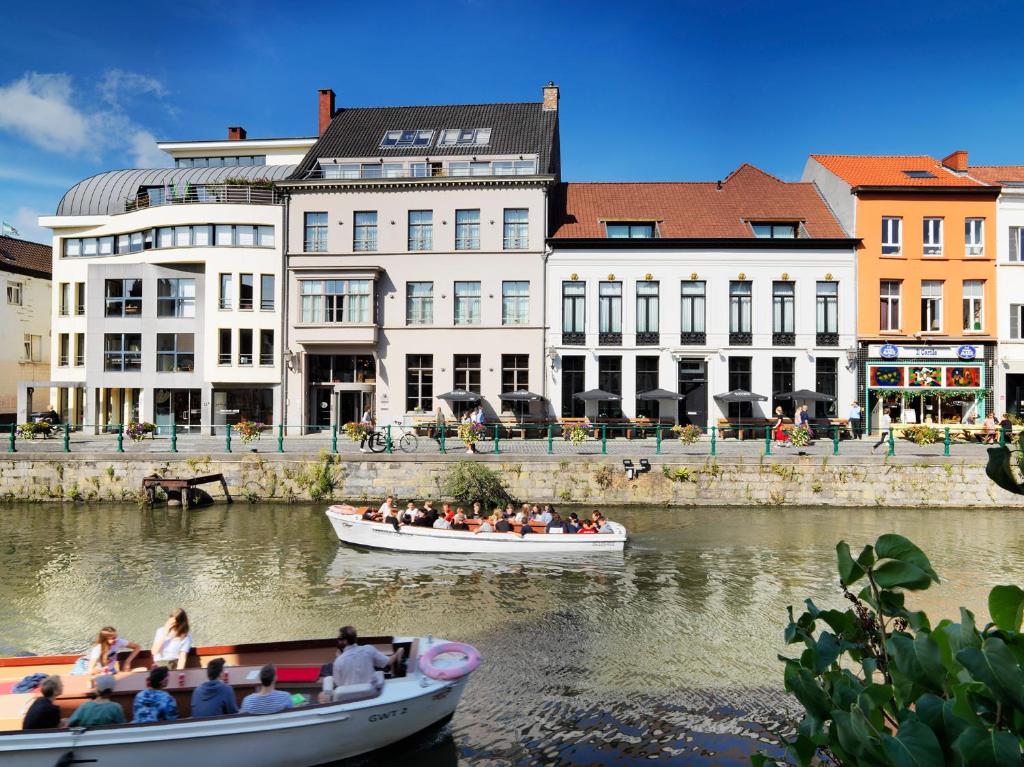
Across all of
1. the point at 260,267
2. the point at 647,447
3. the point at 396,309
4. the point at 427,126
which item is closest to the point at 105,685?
the point at 647,447

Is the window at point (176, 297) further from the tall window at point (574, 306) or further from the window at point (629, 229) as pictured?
the window at point (629, 229)

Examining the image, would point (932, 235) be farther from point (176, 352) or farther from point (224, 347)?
point (176, 352)

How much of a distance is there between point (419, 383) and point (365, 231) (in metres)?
7.93

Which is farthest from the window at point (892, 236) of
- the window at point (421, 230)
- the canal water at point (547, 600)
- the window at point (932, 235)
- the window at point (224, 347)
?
the window at point (224, 347)

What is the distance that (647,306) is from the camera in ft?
Result: 98.0

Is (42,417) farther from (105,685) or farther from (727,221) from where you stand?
(727,221)

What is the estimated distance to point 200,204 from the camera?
3089 centimetres

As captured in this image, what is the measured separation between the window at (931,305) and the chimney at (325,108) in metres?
32.0

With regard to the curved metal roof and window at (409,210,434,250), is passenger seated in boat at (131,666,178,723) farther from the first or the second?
the curved metal roof

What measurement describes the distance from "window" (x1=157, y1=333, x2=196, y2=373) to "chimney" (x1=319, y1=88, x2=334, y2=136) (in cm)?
1388

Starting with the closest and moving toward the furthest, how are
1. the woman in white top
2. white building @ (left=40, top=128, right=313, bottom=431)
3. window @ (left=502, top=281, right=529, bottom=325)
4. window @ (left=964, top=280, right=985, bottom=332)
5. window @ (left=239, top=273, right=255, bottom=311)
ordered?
the woman in white top < window @ (left=964, top=280, right=985, bottom=332) < window @ (left=502, top=281, right=529, bottom=325) < white building @ (left=40, top=128, right=313, bottom=431) < window @ (left=239, top=273, right=255, bottom=311)

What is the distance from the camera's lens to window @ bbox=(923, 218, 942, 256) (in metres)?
29.5

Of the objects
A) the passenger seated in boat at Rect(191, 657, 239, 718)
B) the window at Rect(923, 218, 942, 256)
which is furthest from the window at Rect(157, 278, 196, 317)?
the window at Rect(923, 218, 942, 256)

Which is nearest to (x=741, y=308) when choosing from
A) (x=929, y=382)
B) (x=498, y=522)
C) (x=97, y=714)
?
(x=929, y=382)
